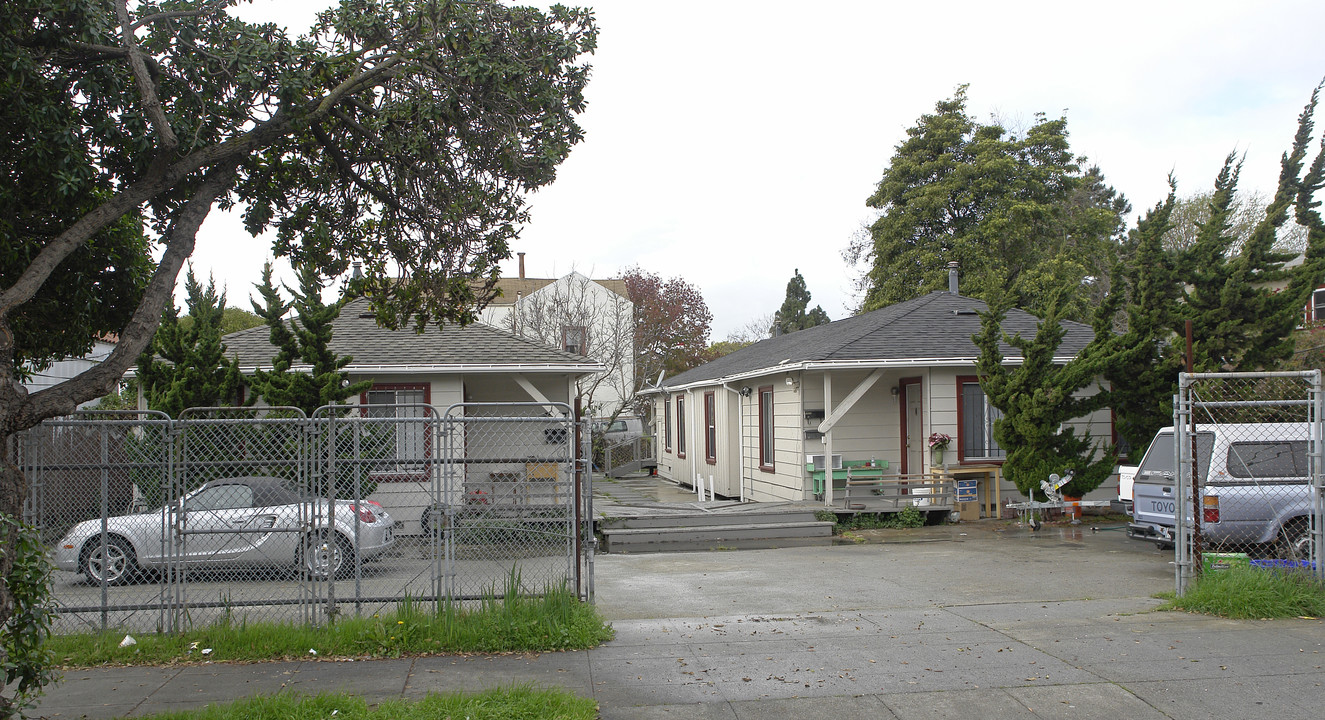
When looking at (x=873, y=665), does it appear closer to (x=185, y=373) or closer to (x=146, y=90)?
(x=146, y=90)

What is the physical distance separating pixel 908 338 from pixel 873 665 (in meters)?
10.8

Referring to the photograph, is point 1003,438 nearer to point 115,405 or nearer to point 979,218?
point 979,218

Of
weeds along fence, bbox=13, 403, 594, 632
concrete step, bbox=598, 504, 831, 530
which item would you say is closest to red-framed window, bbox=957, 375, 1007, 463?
concrete step, bbox=598, 504, 831, 530

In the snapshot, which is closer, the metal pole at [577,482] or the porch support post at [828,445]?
the metal pole at [577,482]

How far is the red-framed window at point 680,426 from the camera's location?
2570 centimetres

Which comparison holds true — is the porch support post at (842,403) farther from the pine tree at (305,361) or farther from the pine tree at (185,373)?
the pine tree at (185,373)

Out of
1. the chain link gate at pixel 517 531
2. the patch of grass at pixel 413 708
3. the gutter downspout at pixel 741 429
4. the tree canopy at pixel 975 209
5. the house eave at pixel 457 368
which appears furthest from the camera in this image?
the tree canopy at pixel 975 209

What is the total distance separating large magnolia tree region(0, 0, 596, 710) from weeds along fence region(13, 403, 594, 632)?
1.12 meters

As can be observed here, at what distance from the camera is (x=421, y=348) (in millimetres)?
15984

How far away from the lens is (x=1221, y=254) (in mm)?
14234

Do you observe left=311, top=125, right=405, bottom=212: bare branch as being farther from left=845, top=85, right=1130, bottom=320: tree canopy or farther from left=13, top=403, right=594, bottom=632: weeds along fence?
left=845, top=85, right=1130, bottom=320: tree canopy

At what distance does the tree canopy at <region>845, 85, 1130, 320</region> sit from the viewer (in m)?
27.7

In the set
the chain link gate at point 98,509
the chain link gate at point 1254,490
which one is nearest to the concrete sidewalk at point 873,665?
the chain link gate at point 98,509

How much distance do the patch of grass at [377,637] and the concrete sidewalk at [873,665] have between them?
0.63 feet
